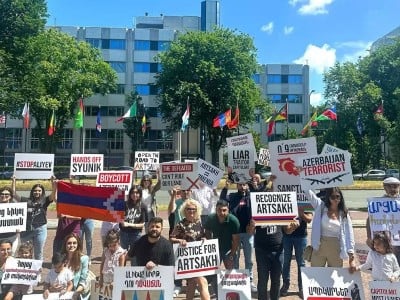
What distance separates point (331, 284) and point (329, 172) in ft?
5.56

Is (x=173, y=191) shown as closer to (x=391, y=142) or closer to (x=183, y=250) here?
(x=183, y=250)

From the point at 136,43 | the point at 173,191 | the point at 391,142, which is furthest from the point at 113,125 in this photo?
the point at 173,191

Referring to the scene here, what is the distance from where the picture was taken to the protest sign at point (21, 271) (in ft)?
21.3

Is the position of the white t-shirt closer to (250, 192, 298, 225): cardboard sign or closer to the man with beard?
the man with beard

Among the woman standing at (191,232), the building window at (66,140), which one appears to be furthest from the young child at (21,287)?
the building window at (66,140)

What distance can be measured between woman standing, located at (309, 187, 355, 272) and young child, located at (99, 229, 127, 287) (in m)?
2.76

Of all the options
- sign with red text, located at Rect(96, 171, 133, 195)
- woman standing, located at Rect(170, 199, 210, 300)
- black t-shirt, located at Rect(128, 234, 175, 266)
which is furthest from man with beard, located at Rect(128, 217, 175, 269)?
sign with red text, located at Rect(96, 171, 133, 195)

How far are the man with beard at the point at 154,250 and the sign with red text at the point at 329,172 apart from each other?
7.52 ft

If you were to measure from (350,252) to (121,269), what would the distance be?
3.08m

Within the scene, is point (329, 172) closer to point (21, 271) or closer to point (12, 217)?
point (21, 271)

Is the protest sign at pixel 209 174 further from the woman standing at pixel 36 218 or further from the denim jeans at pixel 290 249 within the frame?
the woman standing at pixel 36 218

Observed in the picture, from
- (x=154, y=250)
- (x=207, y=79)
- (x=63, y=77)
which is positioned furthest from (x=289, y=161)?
(x=63, y=77)

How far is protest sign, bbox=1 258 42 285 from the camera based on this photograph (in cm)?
649

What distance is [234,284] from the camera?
657cm
